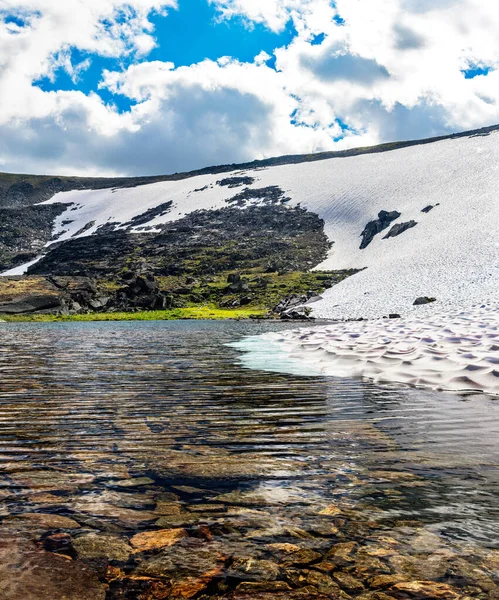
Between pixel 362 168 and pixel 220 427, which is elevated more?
pixel 362 168

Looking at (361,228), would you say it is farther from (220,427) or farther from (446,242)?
(220,427)

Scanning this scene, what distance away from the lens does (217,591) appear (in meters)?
3.02

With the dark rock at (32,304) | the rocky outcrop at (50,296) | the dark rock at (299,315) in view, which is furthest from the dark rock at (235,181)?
the dark rock at (299,315)

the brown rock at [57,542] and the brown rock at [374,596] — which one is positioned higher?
the brown rock at [57,542]

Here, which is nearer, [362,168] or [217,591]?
[217,591]

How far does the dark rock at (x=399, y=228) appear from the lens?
104375mm

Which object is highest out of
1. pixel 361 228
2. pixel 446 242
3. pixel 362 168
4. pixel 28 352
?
pixel 362 168

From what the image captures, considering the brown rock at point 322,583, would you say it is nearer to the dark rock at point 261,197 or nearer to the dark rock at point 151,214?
the dark rock at point 261,197

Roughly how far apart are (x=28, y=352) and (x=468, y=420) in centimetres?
1959

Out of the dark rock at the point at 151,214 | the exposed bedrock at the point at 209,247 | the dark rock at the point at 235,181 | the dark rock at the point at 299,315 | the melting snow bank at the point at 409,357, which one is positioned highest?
the dark rock at the point at 235,181

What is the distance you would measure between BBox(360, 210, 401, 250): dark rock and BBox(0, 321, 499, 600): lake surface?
11032 cm

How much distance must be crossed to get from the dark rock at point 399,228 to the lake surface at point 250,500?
102 m

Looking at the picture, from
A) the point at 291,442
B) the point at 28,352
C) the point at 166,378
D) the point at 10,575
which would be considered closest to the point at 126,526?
the point at 10,575

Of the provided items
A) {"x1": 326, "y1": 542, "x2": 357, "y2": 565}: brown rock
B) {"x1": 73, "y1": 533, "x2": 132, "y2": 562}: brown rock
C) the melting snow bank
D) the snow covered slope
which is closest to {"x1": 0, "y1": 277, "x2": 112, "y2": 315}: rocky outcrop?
the snow covered slope
